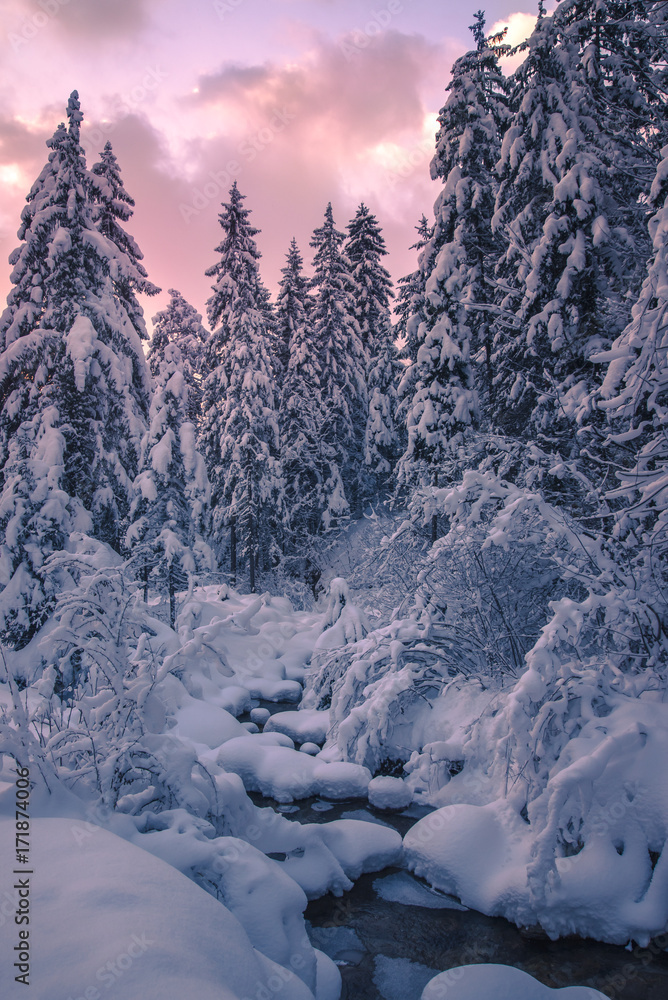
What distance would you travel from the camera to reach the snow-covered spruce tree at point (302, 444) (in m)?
24.1

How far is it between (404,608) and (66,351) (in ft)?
30.4

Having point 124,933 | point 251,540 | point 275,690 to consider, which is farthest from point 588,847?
point 251,540

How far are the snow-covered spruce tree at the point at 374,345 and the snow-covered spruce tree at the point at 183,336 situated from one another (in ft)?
26.7

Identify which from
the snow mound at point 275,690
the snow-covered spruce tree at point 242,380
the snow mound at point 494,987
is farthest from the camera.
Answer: the snow-covered spruce tree at point 242,380

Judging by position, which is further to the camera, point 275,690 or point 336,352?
point 336,352

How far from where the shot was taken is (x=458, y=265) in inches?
570

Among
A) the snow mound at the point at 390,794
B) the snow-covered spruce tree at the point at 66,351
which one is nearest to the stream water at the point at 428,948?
the snow mound at the point at 390,794

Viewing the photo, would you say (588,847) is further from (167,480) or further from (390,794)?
(167,480)

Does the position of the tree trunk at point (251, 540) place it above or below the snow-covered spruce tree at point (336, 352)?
below

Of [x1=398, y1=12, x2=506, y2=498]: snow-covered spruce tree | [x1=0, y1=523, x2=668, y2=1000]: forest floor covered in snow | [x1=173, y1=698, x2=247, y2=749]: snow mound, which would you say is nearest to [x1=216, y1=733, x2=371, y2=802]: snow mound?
[x1=0, y1=523, x2=668, y2=1000]: forest floor covered in snow

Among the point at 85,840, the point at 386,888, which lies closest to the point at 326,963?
the point at 386,888

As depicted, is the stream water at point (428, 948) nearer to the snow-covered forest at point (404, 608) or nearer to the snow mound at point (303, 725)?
the snow-covered forest at point (404, 608)

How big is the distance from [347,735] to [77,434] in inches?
344

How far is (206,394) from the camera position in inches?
921
